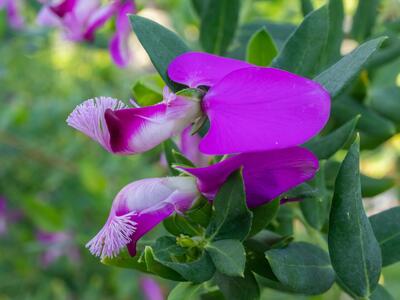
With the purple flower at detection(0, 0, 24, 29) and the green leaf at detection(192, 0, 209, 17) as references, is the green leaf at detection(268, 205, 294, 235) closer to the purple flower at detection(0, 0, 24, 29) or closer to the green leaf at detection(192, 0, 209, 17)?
the green leaf at detection(192, 0, 209, 17)

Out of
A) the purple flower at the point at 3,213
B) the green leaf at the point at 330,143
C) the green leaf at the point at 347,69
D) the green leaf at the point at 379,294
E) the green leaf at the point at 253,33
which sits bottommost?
the purple flower at the point at 3,213

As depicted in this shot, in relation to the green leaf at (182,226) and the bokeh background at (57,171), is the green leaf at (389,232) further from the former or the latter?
the bokeh background at (57,171)

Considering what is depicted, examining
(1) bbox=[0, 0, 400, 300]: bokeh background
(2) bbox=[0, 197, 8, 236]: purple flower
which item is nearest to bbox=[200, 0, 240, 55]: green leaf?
(1) bbox=[0, 0, 400, 300]: bokeh background

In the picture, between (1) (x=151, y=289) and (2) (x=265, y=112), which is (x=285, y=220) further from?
(1) (x=151, y=289)

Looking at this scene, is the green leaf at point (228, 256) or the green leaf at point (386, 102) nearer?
the green leaf at point (228, 256)

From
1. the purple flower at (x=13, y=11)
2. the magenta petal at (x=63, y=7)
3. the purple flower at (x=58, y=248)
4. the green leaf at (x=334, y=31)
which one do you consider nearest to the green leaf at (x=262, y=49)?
the green leaf at (x=334, y=31)

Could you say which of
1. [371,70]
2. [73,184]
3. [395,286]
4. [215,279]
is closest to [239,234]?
[215,279]

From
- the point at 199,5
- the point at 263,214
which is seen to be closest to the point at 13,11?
the point at 199,5
